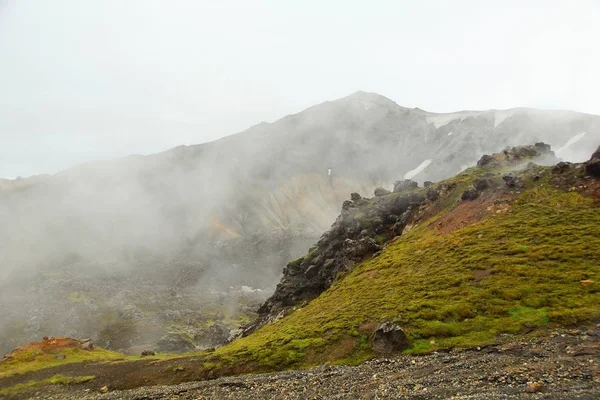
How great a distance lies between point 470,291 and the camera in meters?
42.1

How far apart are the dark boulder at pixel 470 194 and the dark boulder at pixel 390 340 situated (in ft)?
139

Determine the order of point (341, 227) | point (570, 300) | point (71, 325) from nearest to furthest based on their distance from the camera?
point (570, 300), point (341, 227), point (71, 325)

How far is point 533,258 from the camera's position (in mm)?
44406

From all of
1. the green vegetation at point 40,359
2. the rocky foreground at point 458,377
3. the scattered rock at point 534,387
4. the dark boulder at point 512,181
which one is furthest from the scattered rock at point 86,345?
the dark boulder at point 512,181

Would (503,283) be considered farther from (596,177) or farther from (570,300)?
(596,177)

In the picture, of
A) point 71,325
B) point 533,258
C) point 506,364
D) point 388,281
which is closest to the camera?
point 506,364

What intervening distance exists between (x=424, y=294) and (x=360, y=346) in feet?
36.8

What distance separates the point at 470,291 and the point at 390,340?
12.3 meters

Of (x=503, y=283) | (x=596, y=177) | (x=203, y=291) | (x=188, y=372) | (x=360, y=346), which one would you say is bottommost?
(x=203, y=291)

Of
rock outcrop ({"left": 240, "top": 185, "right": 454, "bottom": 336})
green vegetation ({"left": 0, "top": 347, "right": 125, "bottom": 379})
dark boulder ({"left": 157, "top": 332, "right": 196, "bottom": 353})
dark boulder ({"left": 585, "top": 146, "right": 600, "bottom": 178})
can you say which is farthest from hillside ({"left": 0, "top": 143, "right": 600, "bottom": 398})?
dark boulder ({"left": 157, "top": 332, "right": 196, "bottom": 353})

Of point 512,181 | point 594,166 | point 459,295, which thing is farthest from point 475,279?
point 512,181

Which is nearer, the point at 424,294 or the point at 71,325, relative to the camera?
the point at 424,294

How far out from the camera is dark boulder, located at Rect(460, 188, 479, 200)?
70500 millimetres

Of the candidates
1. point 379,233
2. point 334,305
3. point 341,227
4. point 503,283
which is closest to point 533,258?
point 503,283
